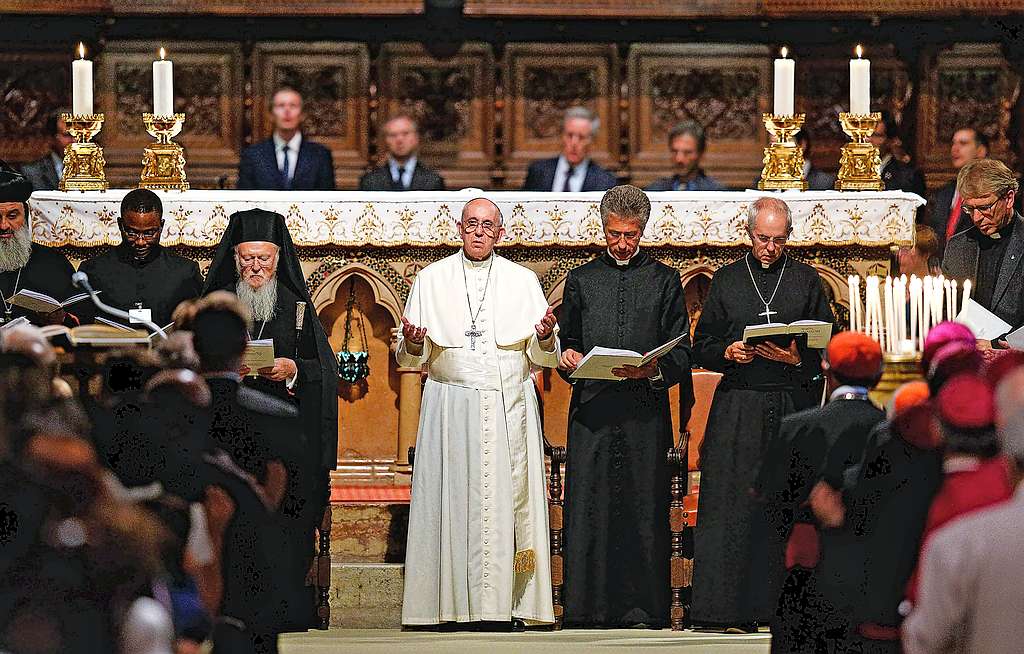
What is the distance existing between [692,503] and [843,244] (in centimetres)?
153

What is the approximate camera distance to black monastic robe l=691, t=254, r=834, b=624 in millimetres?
8188

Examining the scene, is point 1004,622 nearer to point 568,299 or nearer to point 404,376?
point 568,299

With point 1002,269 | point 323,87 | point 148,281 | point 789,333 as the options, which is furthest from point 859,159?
point 323,87

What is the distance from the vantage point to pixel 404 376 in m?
9.09

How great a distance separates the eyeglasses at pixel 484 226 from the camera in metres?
8.16

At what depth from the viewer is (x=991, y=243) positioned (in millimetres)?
8227

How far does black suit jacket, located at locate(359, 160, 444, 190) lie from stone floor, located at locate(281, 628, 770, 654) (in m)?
3.17

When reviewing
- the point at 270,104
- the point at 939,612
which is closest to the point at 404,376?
the point at 270,104

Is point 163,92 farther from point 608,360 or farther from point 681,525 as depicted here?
point 681,525

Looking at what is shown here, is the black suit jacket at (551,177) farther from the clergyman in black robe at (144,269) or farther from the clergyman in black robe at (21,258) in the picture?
→ the clergyman in black robe at (21,258)

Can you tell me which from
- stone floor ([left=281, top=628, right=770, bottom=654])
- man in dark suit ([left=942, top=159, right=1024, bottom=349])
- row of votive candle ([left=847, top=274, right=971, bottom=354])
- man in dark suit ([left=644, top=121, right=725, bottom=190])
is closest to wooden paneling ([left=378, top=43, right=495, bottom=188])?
man in dark suit ([left=644, top=121, right=725, bottom=190])

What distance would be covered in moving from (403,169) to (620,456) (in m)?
3.00

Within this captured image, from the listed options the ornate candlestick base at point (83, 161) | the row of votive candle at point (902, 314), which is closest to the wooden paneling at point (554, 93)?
the ornate candlestick base at point (83, 161)

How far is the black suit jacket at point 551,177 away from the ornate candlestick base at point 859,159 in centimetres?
156
